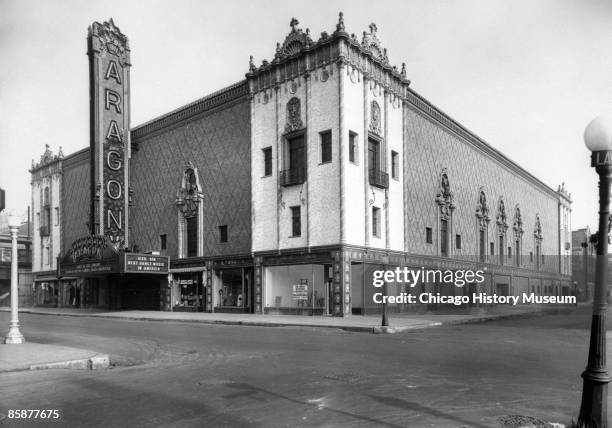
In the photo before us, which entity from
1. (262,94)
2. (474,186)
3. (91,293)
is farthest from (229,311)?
(474,186)

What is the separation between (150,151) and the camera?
4231 centimetres

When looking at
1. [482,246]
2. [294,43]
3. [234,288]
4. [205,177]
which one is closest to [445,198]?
[482,246]

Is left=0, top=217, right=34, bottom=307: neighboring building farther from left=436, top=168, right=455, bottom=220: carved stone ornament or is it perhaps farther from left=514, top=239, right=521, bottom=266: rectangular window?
left=514, top=239, right=521, bottom=266: rectangular window

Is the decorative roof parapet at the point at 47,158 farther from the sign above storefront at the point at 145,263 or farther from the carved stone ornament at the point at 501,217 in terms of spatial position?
the carved stone ornament at the point at 501,217

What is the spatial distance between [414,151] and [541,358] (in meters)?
23.9

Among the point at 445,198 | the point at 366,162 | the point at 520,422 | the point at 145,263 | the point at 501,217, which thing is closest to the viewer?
the point at 520,422

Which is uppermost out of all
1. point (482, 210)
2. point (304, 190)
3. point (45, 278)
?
point (304, 190)

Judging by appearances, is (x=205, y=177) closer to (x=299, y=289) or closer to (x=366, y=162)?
(x=299, y=289)

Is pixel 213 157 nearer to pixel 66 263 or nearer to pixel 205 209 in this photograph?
pixel 205 209

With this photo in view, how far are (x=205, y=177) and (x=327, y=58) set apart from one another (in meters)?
12.5

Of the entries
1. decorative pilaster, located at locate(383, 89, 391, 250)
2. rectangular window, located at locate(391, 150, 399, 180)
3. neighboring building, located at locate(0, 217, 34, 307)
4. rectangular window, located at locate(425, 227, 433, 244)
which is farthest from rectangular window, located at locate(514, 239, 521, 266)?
neighboring building, located at locate(0, 217, 34, 307)

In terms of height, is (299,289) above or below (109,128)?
below

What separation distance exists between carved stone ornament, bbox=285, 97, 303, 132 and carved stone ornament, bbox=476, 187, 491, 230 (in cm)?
2150

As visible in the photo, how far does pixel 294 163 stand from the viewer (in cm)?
3139
